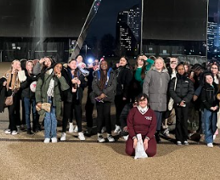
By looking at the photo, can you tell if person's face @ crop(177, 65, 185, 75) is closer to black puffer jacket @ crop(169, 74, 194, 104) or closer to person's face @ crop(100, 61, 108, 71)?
black puffer jacket @ crop(169, 74, 194, 104)

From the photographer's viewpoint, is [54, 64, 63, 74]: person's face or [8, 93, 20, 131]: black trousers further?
[8, 93, 20, 131]: black trousers

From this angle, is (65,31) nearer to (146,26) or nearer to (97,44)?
(146,26)

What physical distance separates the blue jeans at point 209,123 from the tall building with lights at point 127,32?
462cm

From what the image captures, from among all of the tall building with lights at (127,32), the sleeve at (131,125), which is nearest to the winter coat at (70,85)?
the sleeve at (131,125)

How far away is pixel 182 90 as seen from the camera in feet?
15.8

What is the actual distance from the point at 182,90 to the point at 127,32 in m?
4.71

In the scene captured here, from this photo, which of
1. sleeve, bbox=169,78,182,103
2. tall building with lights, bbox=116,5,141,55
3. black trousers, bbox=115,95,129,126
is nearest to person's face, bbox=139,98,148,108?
sleeve, bbox=169,78,182,103

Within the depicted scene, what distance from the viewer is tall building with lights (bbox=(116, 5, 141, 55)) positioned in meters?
9.13

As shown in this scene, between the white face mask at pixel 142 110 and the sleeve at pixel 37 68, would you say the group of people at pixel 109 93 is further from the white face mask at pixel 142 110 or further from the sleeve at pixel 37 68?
the sleeve at pixel 37 68

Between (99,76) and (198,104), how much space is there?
1.63 m

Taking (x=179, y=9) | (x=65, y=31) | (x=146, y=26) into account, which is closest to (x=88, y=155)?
(x=146, y=26)

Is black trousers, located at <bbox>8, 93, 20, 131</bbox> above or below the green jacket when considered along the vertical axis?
below

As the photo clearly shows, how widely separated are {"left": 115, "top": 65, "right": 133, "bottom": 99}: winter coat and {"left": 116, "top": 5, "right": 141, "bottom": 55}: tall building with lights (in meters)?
3.61

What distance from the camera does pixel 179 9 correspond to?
11.3 meters
